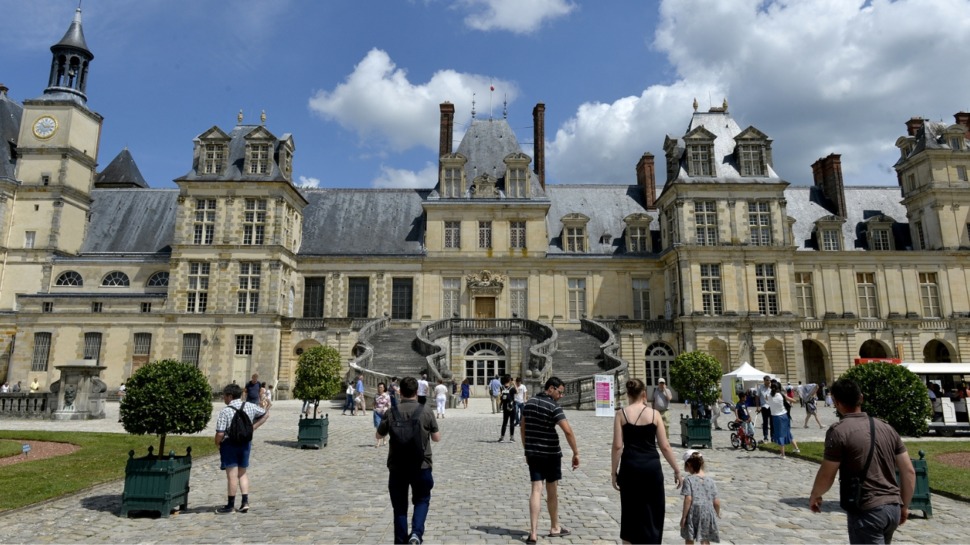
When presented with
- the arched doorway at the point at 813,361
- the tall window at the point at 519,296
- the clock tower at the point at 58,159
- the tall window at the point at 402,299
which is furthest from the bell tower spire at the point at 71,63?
the arched doorway at the point at 813,361

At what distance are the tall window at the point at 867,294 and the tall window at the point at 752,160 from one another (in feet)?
31.4

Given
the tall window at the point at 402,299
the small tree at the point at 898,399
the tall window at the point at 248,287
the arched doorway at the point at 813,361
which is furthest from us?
the arched doorway at the point at 813,361

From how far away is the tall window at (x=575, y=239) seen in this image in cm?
3975

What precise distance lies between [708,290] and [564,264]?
29.1ft

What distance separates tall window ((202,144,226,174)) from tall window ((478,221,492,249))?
16.6m

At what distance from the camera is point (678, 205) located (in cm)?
3656

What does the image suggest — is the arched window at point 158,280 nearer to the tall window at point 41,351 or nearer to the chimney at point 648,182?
the tall window at point 41,351

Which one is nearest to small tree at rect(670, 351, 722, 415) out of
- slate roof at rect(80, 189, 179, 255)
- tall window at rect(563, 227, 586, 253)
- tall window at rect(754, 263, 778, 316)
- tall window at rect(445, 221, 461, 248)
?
tall window at rect(754, 263, 778, 316)

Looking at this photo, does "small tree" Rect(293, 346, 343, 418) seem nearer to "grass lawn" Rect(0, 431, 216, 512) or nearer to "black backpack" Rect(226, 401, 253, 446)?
"grass lawn" Rect(0, 431, 216, 512)

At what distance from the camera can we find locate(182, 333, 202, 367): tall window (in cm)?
3496

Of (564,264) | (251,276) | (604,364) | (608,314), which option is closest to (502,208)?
(564,264)

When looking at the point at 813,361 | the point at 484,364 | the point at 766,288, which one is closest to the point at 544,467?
the point at 484,364

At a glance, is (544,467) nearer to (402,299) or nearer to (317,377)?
(317,377)

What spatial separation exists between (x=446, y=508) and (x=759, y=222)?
33479mm
